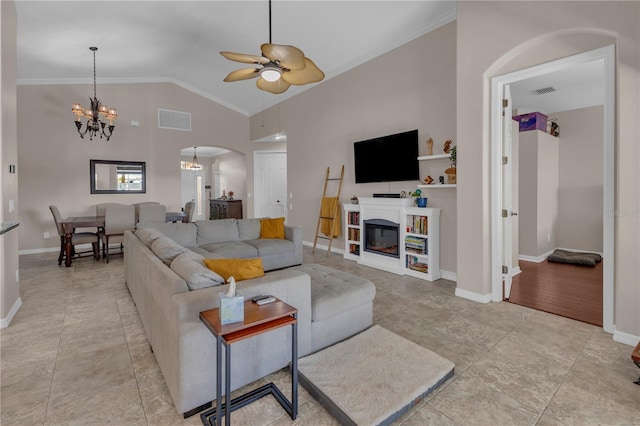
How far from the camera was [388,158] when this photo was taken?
16.1 ft

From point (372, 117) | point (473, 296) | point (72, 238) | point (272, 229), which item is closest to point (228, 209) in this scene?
point (72, 238)

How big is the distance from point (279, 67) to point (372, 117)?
2606 mm

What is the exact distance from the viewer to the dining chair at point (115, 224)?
5.31 m

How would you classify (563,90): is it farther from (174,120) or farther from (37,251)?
(37,251)

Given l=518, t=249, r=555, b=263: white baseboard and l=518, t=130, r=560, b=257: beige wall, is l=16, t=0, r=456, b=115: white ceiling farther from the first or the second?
l=518, t=249, r=555, b=263: white baseboard

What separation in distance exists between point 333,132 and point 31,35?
15.8 feet

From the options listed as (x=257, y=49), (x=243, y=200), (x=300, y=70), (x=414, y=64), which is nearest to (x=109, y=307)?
(x=300, y=70)

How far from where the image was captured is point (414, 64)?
4.52 metres

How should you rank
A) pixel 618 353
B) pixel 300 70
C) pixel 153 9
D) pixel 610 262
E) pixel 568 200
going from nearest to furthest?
pixel 618 353
pixel 610 262
pixel 300 70
pixel 153 9
pixel 568 200

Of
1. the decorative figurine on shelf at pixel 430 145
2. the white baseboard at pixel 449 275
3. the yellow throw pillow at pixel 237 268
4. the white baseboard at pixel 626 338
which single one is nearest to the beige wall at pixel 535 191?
the white baseboard at pixel 449 275

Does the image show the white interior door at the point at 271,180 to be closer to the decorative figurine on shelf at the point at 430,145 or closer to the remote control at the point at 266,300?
the decorative figurine on shelf at the point at 430,145

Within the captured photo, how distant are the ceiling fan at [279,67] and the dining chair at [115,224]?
3485mm

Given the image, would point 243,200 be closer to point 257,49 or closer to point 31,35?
point 257,49

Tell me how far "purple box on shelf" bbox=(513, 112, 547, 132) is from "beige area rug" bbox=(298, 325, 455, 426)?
191 inches
